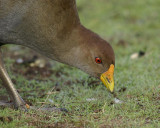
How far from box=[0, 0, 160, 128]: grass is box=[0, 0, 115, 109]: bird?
42 cm

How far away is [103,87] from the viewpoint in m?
5.33

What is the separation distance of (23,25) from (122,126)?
6.23 feet

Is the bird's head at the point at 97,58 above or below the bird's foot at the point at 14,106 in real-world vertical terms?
above

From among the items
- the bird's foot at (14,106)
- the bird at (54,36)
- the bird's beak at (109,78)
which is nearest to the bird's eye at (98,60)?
the bird at (54,36)

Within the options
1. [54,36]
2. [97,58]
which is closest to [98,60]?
[97,58]

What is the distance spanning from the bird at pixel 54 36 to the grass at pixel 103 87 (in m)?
0.42

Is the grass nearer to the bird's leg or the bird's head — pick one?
the bird's leg

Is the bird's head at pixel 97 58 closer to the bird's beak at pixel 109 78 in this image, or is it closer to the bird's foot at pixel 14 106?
the bird's beak at pixel 109 78

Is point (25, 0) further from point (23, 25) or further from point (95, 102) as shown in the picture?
point (95, 102)

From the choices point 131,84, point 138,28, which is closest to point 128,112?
point 131,84

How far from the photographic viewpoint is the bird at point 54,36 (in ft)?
14.4

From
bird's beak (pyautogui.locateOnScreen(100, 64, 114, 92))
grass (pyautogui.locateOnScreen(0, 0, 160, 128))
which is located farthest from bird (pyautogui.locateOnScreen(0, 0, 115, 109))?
grass (pyautogui.locateOnScreen(0, 0, 160, 128))

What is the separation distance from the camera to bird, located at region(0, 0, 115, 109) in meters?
4.39

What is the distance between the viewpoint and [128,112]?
165 inches
